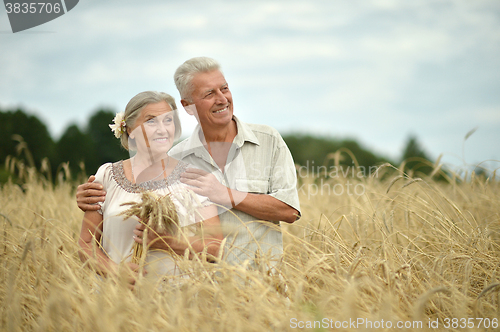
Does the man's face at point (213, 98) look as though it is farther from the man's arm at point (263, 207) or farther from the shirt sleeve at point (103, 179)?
the shirt sleeve at point (103, 179)

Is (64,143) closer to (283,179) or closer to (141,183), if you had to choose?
(141,183)

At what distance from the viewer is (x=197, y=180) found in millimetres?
2768

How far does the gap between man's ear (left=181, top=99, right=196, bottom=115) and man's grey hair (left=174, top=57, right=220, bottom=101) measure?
34 millimetres

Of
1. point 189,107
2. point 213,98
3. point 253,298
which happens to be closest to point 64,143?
point 189,107

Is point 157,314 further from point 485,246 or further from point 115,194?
point 485,246

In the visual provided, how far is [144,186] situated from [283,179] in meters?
1.07

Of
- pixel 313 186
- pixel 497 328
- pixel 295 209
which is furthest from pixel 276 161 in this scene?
pixel 313 186

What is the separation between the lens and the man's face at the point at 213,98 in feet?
10.1

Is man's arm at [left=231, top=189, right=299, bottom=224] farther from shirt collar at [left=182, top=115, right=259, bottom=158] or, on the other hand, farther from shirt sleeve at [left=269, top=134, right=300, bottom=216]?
shirt collar at [left=182, top=115, right=259, bottom=158]

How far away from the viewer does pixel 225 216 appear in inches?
121

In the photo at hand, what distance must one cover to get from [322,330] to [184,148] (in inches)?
75.9

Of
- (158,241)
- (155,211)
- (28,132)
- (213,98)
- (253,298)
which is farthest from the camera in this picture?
(28,132)

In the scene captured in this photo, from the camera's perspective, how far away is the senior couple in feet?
8.78

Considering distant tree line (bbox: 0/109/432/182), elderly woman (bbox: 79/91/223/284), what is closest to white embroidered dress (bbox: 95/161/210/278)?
elderly woman (bbox: 79/91/223/284)
